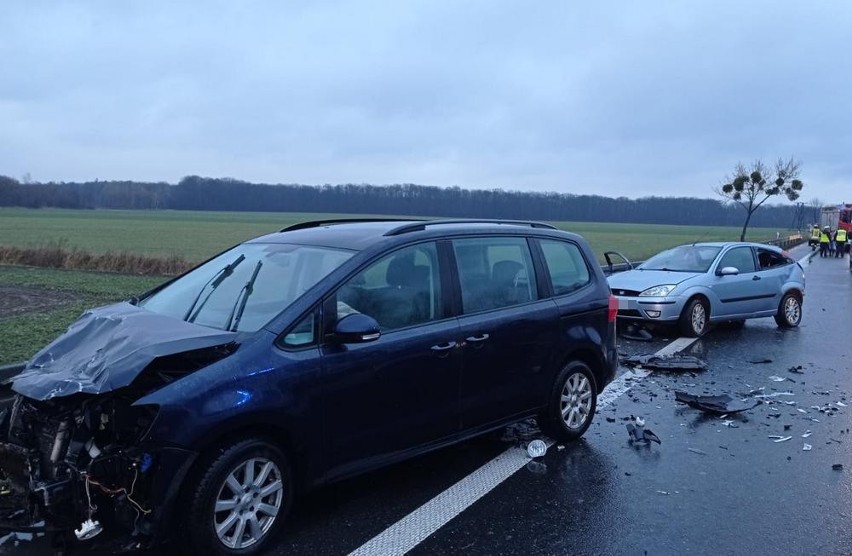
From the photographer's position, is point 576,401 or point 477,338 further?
point 576,401

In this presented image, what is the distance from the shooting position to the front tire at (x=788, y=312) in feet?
38.7

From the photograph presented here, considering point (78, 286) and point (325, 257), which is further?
point (78, 286)

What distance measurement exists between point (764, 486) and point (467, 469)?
6.79 ft

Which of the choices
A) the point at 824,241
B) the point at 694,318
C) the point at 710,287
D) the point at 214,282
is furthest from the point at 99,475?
the point at 824,241

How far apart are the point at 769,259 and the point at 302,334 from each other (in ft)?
36.1

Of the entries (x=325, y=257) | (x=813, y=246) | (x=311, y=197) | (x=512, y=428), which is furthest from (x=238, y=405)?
(x=311, y=197)

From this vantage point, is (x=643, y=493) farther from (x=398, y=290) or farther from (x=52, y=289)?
(x=52, y=289)

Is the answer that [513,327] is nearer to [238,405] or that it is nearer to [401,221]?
[401,221]

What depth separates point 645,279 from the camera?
36.2 feet

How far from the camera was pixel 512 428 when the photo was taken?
5785mm

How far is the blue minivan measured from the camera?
320 cm

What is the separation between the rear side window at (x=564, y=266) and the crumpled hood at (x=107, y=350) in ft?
9.20

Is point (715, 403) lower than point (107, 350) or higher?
lower

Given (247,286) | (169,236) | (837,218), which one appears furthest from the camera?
(169,236)
